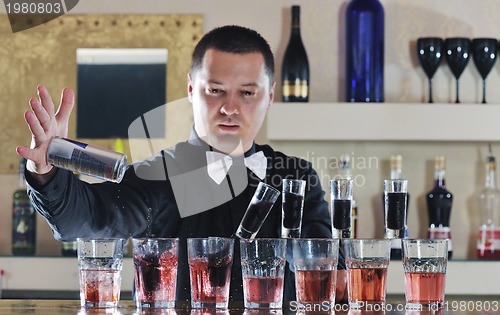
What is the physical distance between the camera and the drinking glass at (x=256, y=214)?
141cm

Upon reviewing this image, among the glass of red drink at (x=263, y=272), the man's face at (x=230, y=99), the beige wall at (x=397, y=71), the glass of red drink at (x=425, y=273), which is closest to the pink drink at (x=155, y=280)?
the glass of red drink at (x=263, y=272)

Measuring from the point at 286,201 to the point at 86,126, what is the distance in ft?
6.51

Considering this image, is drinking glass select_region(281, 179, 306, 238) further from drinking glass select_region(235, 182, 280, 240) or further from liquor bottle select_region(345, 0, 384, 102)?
liquor bottle select_region(345, 0, 384, 102)

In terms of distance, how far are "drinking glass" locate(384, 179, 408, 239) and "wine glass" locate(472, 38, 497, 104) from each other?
1.83 m

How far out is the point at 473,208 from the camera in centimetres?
326

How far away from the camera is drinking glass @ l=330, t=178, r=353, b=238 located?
56.1 inches

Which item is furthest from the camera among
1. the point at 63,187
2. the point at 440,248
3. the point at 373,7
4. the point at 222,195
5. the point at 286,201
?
the point at 373,7

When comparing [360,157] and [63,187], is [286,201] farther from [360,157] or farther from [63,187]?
[360,157]

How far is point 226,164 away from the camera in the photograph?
2295 mm

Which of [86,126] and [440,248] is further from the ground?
[86,126]

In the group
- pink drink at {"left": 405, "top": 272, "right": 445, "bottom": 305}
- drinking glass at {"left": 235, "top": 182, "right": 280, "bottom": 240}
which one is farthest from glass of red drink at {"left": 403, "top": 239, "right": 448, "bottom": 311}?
drinking glass at {"left": 235, "top": 182, "right": 280, "bottom": 240}

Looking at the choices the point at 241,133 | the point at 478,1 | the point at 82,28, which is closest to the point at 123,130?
the point at 82,28

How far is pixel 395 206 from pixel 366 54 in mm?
1816

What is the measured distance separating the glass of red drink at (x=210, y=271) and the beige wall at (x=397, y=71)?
76.1 inches
